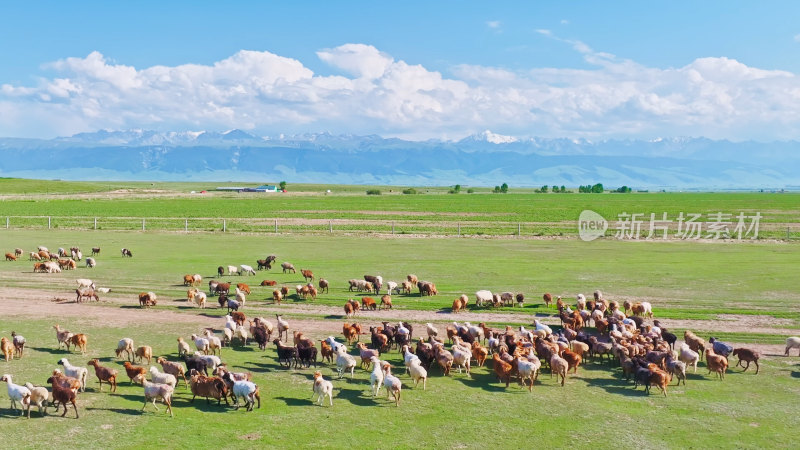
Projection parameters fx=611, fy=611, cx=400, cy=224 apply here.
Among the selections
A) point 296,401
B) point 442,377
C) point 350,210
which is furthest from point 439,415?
point 350,210

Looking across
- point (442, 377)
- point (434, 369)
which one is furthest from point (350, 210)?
point (442, 377)

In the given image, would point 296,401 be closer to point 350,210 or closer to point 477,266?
point 477,266

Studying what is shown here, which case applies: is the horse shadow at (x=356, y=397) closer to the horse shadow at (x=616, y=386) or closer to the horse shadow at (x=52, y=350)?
the horse shadow at (x=616, y=386)

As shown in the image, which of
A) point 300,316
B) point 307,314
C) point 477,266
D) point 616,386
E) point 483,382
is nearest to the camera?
→ point 616,386

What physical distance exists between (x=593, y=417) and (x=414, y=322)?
10.8 m

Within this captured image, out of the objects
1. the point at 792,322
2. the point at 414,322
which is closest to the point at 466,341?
the point at 414,322

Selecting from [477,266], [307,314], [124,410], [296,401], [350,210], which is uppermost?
[350,210]

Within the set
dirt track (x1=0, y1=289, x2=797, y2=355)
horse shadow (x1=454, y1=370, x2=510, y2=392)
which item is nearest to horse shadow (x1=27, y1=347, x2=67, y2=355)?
dirt track (x1=0, y1=289, x2=797, y2=355)

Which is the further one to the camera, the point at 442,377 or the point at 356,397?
the point at 442,377

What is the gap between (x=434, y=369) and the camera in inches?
Answer: 732

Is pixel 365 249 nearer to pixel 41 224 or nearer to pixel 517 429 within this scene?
pixel 517 429

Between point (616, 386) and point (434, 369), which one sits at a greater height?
point (616, 386)

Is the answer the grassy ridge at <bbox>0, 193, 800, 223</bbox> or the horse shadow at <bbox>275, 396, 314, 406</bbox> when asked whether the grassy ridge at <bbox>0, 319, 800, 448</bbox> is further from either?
the grassy ridge at <bbox>0, 193, 800, 223</bbox>

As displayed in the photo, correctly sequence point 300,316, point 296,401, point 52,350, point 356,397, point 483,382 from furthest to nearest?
point 300,316 < point 52,350 < point 483,382 < point 356,397 < point 296,401
